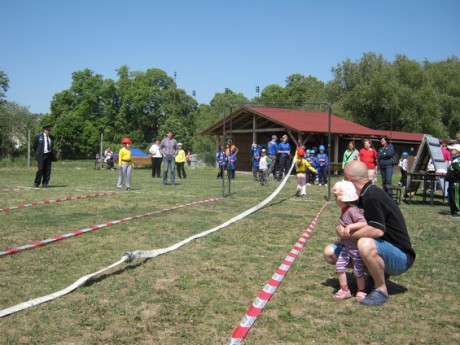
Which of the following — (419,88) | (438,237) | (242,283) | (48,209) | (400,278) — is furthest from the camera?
(419,88)

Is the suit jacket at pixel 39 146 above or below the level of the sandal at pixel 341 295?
above

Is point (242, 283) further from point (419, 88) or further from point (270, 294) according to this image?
point (419, 88)

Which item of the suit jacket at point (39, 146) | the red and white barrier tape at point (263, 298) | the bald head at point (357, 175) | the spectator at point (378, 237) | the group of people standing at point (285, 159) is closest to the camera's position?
the red and white barrier tape at point (263, 298)

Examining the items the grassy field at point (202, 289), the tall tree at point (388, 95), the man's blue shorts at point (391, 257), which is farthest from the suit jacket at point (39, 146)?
the tall tree at point (388, 95)

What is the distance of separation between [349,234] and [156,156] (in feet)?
56.5

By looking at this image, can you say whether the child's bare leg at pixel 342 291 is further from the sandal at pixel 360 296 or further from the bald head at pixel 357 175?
the bald head at pixel 357 175

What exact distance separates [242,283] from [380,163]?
10113mm

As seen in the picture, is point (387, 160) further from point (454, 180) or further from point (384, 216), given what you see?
point (384, 216)

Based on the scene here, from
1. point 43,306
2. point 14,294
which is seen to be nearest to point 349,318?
point 43,306

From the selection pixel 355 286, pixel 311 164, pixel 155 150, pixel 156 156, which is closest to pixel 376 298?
pixel 355 286

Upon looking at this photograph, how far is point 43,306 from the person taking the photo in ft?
12.0

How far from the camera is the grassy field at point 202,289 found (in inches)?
128

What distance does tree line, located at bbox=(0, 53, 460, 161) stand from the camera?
4491 centimetres

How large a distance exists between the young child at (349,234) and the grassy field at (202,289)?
151mm
